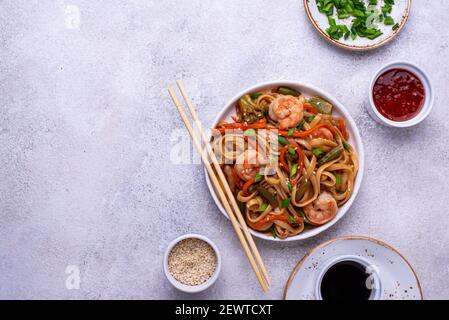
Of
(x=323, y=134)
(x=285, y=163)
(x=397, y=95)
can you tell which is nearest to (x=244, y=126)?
(x=285, y=163)

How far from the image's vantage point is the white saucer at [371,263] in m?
3.18

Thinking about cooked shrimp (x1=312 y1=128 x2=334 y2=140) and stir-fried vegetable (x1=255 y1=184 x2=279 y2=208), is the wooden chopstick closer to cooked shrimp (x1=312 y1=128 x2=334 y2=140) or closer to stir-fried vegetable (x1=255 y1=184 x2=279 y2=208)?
stir-fried vegetable (x1=255 y1=184 x2=279 y2=208)

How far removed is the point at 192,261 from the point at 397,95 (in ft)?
5.19

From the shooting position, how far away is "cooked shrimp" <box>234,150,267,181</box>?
3.08 meters

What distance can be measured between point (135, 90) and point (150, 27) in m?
0.42

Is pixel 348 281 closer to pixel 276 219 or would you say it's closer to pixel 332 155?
pixel 276 219

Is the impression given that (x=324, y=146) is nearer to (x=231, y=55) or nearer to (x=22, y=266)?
(x=231, y=55)

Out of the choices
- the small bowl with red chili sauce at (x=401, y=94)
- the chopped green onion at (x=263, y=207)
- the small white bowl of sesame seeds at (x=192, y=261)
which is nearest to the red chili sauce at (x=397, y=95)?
the small bowl with red chili sauce at (x=401, y=94)

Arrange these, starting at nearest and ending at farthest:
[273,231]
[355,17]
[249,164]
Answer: [249,164]
[273,231]
[355,17]

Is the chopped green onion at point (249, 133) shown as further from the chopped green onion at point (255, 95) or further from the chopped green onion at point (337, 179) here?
the chopped green onion at point (337, 179)

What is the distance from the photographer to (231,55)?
3477 millimetres

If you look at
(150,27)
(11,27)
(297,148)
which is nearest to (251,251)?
(297,148)

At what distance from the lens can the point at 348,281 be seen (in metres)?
3.14

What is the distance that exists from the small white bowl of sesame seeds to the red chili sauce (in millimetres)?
1323
